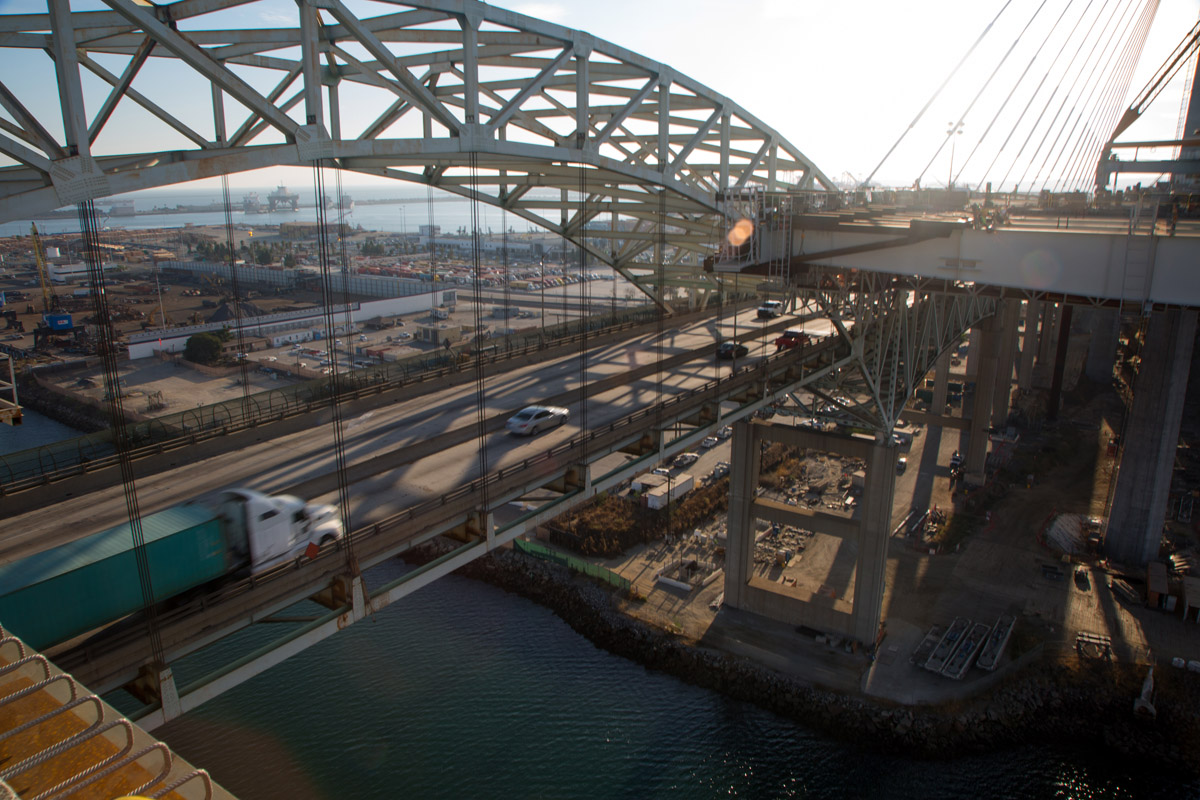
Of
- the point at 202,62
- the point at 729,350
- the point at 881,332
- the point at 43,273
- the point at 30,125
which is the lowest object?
the point at 729,350

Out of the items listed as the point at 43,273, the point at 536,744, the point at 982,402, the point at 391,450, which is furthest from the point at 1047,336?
the point at 43,273

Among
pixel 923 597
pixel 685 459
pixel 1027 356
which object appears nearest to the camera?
pixel 923 597

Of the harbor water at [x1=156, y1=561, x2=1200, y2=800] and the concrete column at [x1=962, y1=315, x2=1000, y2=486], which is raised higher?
the concrete column at [x1=962, y1=315, x2=1000, y2=486]

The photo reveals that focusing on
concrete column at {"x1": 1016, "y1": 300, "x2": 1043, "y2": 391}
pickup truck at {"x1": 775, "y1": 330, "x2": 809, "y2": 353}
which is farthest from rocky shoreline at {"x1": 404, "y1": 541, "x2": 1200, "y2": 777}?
concrete column at {"x1": 1016, "y1": 300, "x2": 1043, "y2": 391}

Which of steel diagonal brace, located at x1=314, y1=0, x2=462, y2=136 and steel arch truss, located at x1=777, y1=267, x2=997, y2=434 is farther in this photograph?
steel arch truss, located at x1=777, y1=267, x2=997, y2=434

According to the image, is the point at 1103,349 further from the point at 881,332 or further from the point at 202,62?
the point at 202,62

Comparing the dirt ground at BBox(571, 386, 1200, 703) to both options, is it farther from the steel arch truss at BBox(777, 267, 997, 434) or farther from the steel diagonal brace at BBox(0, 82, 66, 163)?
the steel diagonal brace at BBox(0, 82, 66, 163)
